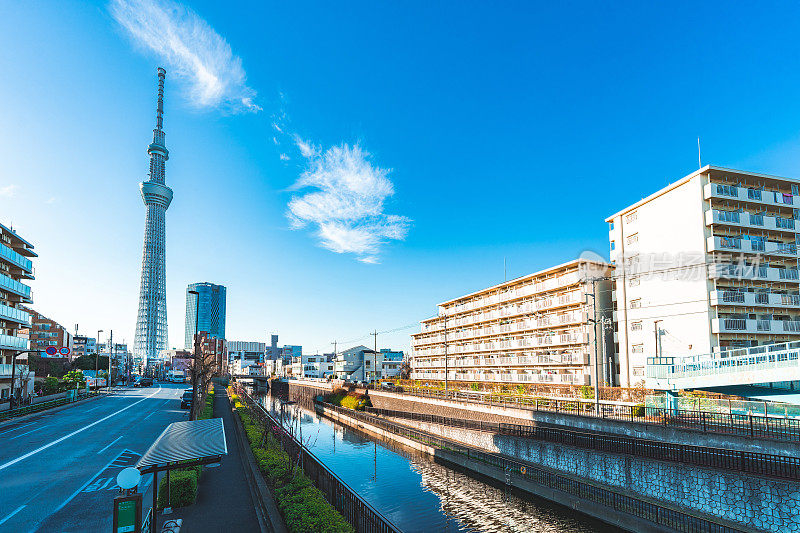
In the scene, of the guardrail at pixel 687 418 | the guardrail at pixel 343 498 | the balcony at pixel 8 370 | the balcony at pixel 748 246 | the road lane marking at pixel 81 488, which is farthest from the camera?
the balcony at pixel 8 370

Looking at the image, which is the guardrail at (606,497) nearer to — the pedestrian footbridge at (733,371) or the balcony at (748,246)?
the pedestrian footbridge at (733,371)

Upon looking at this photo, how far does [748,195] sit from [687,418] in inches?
918

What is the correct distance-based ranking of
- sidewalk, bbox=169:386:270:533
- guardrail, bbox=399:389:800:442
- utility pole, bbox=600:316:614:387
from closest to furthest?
sidewalk, bbox=169:386:270:533
guardrail, bbox=399:389:800:442
utility pole, bbox=600:316:614:387

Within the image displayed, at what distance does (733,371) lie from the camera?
21531 mm

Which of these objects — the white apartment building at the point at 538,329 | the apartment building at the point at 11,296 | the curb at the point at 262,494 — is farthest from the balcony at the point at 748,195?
the apartment building at the point at 11,296

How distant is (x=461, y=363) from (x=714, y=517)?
158ft

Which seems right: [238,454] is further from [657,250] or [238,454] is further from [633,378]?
[657,250]

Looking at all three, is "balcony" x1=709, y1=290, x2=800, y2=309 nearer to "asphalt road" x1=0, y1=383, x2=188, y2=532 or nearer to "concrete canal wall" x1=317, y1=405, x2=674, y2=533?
"concrete canal wall" x1=317, y1=405, x2=674, y2=533

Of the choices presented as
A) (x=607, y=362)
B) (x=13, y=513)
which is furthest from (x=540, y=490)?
(x=607, y=362)

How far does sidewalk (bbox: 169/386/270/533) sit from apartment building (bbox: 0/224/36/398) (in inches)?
1752

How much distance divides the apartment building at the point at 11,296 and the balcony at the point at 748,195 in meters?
68.1

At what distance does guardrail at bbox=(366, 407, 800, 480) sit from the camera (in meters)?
14.9

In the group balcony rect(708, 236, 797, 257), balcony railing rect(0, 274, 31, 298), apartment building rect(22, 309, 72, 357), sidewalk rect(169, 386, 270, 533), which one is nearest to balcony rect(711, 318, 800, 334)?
balcony rect(708, 236, 797, 257)

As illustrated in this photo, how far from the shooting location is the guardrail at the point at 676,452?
585 inches
